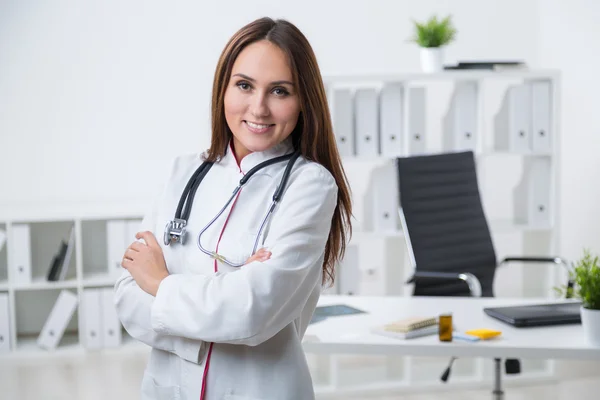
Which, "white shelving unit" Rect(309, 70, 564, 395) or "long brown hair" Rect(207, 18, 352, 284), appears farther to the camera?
"white shelving unit" Rect(309, 70, 564, 395)

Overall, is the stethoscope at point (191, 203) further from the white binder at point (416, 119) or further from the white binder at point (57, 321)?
the white binder at point (57, 321)

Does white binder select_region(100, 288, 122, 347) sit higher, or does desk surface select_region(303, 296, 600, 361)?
desk surface select_region(303, 296, 600, 361)

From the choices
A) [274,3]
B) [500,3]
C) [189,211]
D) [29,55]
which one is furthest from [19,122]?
[189,211]

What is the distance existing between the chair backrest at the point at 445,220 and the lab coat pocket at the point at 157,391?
6.78ft

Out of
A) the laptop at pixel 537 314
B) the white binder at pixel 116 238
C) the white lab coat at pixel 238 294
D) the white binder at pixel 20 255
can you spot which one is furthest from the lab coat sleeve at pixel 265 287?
the white binder at pixel 20 255

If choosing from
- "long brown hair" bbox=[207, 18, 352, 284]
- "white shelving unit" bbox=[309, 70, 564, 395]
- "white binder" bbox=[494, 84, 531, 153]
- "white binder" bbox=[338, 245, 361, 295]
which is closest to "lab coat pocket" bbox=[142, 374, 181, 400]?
"long brown hair" bbox=[207, 18, 352, 284]

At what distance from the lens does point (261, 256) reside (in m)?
1.44

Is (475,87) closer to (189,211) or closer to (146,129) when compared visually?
(146,129)

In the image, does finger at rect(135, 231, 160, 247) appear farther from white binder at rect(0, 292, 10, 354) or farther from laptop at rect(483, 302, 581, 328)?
white binder at rect(0, 292, 10, 354)

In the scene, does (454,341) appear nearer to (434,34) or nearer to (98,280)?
(434,34)

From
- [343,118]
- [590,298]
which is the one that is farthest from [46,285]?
[590,298]

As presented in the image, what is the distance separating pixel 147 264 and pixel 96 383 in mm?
2875

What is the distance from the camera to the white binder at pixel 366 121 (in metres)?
4.10

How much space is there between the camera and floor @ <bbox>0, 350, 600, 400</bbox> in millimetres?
3920
